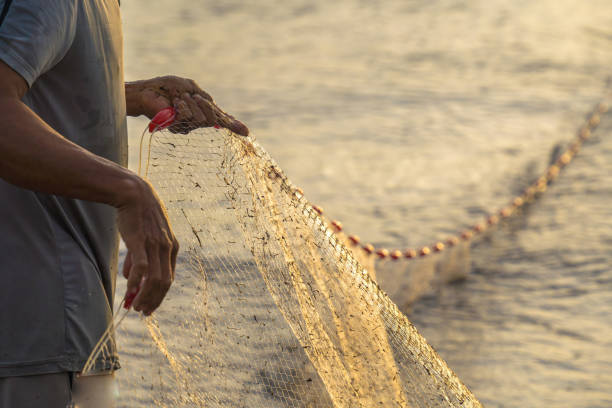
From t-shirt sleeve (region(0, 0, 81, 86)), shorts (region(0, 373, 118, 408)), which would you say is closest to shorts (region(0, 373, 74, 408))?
shorts (region(0, 373, 118, 408))

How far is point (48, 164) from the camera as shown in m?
1.16

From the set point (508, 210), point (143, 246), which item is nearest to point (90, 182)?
point (143, 246)

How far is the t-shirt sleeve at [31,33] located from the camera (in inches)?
45.8

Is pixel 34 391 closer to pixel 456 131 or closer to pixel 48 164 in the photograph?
pixel 48 164

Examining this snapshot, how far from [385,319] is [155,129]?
0.72m

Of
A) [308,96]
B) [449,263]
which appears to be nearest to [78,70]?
[449,263]

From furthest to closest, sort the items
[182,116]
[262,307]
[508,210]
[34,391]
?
[508,210] → [262,307] → [182,116] → [34,391]

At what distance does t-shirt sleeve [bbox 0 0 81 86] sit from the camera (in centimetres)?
116

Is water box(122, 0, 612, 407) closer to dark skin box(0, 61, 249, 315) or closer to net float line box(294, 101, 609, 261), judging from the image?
net float line box(294, 101, 609, 261)

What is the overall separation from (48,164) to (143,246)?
180mm

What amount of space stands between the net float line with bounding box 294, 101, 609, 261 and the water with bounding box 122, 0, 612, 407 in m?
0.09

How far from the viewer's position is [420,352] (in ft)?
6.54

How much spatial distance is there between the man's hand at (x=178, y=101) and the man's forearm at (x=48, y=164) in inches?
22.9

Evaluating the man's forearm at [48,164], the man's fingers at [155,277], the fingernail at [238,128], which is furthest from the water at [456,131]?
the man's forearm at [48,164]
